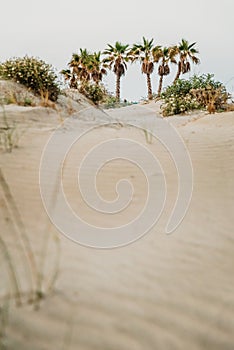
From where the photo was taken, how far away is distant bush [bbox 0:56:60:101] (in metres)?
11.1

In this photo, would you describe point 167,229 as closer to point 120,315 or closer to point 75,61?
point 120,315

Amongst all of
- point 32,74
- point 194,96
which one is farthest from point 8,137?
point 194,96

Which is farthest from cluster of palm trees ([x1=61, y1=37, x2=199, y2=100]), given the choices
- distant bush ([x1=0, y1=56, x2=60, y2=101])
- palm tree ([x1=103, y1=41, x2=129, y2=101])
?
distant bush ([x1=0, y1=56, x2=60, y2=101])

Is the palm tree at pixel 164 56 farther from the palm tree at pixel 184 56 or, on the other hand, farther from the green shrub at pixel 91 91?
the green shrub at pixel 91 91

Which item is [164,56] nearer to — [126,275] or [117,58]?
[117,58]

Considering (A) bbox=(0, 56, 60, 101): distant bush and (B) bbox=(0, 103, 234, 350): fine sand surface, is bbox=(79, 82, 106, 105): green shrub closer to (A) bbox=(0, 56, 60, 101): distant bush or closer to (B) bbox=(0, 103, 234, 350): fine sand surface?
(A) bbox=(0, 56, 60, 101): distant bush

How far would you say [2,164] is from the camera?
354 cm

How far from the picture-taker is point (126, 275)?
216 cm

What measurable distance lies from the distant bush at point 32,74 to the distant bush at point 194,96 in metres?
4.80

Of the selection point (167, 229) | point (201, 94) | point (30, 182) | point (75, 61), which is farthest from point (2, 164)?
point (75, 61)

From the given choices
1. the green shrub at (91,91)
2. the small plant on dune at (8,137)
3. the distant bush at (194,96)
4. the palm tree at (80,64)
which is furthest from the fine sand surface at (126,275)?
the palm tree at (80,64)

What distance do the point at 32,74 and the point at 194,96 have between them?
6.85 m

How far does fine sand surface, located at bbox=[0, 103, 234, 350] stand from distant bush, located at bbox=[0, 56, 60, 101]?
7.95 m

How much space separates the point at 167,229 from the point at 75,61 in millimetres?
23583
